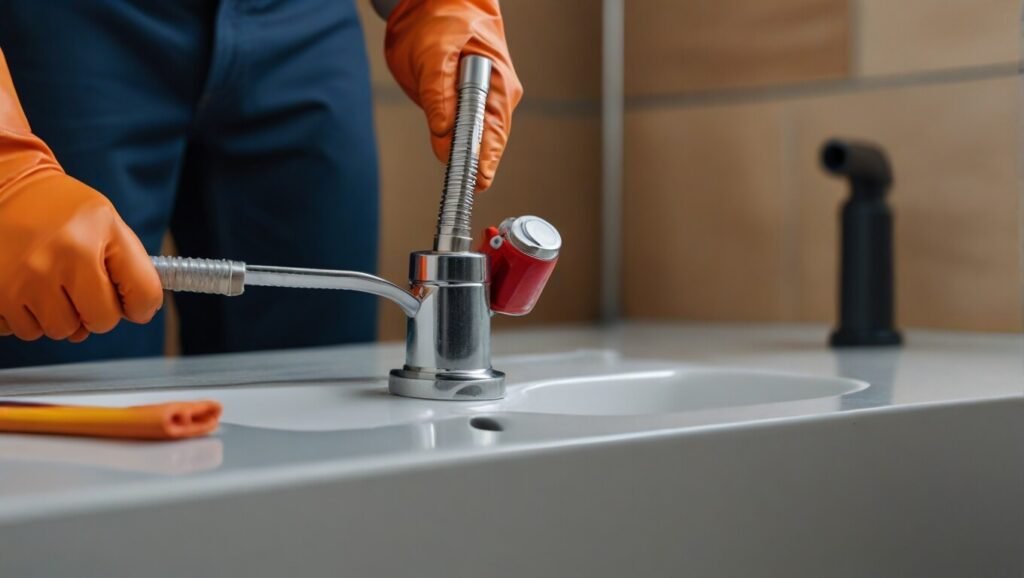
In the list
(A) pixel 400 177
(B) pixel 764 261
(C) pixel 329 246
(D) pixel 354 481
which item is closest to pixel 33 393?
(D) pixel 354 481

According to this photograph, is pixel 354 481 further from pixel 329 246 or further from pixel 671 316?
pixel 671 316

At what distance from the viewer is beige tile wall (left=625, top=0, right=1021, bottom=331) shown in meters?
1.26

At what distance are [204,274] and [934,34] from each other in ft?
3.33

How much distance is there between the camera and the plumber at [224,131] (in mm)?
741

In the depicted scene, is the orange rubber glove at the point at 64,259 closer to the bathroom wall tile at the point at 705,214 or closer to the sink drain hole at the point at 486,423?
the sink drain hole at the point at 486,423

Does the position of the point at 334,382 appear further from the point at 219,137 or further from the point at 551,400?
the point at 219,137

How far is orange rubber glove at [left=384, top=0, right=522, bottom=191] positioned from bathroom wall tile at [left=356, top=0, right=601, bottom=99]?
57 centimetres

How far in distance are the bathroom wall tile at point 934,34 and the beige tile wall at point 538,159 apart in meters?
0.40

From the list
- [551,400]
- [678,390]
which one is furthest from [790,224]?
[551,400]

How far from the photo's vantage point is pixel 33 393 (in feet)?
1.99

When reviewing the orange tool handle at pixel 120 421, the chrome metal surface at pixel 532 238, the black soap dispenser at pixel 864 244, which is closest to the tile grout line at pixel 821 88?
the black soap dispenser at pixel 864 244

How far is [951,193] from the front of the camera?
4.23 feet

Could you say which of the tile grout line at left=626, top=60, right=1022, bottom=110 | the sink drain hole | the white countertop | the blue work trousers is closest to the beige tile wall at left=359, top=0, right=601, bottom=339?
the tile grout line at left=626, top=60, right=1022, bottom=110

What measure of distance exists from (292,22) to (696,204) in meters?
0.75
